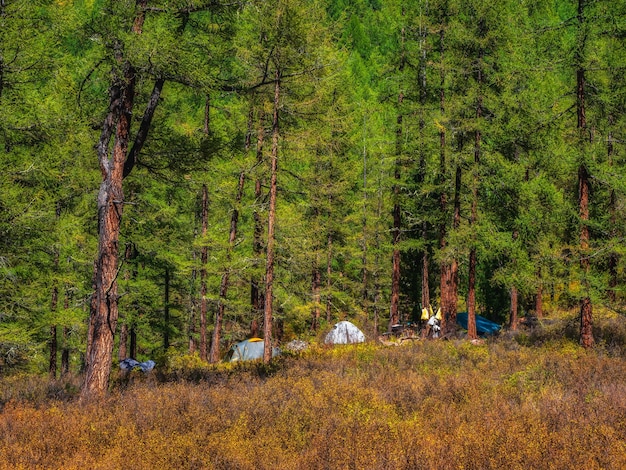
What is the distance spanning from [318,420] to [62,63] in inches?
390

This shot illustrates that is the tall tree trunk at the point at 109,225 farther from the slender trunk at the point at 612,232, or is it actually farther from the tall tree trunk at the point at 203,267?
the slender trunk at the point at 612,232

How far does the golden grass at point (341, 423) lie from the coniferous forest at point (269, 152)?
1.73 meters

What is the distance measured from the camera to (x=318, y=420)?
6.89 metres

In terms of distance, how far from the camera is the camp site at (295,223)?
21.0 feet

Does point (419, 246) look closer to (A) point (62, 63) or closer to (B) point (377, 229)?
(B) point (377, 229)

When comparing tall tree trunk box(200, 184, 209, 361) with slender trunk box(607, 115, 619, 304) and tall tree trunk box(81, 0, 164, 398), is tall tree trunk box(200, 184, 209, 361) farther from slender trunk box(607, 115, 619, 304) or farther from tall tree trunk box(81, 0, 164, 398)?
slender trunk box(607, 115, 619, 304)

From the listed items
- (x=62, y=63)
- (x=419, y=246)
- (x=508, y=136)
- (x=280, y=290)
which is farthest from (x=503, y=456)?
(x=419, y=246)

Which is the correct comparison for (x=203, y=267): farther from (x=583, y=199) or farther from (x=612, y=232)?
(x=612, y=232)

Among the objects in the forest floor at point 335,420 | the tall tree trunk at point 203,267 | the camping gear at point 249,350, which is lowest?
the camping gear at point 249,350

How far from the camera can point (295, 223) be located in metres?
16.4

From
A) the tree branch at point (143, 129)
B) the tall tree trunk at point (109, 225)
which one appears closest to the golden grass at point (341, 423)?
the tall tree trunk at point (109, 225)

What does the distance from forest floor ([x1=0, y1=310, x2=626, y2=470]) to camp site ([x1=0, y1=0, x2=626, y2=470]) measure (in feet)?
0.17

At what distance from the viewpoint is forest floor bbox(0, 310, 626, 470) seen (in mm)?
5289

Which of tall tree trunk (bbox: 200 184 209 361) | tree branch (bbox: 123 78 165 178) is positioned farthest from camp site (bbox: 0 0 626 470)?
tall tree trunk (bbox: 200 184 209 361)
